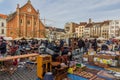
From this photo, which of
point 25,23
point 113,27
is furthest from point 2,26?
point 113,27

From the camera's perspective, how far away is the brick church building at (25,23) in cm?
4716

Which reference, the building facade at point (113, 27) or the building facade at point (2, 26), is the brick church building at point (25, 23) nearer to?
the building facade at point (2, 26)

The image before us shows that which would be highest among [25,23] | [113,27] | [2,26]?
[113,27]

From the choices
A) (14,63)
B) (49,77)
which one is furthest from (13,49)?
(49,77)

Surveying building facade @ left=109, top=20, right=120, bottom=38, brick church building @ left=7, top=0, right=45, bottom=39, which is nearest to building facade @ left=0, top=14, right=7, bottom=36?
brick church building @ left=7, top=0, right=45, bottom=39

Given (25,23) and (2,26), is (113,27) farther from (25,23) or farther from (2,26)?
(2,26)

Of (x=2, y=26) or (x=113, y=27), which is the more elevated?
(x=113, y=27)

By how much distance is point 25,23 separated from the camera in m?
49.4

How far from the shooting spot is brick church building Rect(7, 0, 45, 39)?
47.2 meters

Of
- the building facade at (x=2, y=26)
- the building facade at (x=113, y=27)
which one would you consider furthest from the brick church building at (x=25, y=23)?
the building facade at (x=113, y=27)

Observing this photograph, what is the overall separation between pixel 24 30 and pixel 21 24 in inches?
87.4

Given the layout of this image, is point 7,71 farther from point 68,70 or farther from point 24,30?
point 24,30

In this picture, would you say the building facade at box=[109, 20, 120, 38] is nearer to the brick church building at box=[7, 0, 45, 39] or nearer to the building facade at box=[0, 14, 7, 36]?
the brick church building at box=[7, 0, 45, 39]

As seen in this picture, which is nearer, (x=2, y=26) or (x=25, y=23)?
(x=25, y=23)
